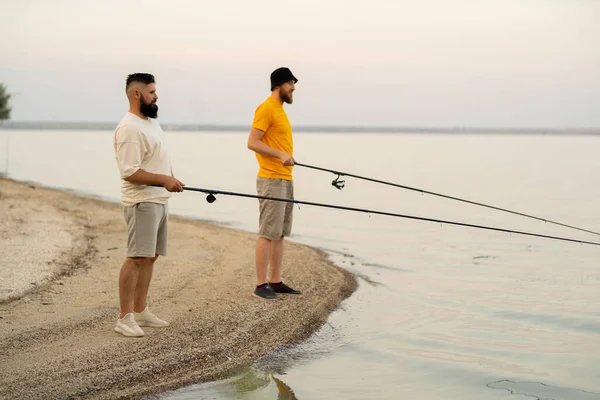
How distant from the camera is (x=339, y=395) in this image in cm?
546

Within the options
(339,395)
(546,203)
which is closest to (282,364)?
(339,395)

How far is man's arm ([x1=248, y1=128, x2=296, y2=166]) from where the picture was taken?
703cm

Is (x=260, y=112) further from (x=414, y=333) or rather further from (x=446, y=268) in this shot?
(x=446, y=268)

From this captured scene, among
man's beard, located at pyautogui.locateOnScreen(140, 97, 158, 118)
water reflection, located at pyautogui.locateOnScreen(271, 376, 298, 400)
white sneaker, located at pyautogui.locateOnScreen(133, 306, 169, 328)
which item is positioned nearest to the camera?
water reflection, located at pyautogui.locateOnScreen(271, 376, 298, 400)

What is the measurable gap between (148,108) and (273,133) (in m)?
1.70

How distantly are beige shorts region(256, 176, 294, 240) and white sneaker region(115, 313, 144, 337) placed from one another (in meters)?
1.77

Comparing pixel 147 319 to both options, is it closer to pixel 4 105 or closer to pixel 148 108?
pixel 148 108

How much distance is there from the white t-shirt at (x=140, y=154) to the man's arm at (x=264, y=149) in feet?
4.32

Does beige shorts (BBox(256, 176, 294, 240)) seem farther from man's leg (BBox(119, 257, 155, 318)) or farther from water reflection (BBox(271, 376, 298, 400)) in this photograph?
water reflection (BBox(271, 376, 298, 400))

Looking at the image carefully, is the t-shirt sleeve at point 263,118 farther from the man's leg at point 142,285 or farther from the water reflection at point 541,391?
the water reflection at point 541,391

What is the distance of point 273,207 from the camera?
7320 millimetres

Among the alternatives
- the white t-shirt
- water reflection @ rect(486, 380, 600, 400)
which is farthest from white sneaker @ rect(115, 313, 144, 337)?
water reflection @ rect(486, 380, 600, 400)

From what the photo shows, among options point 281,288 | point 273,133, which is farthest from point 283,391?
point 273,133

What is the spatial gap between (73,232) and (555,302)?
23.0 ft
